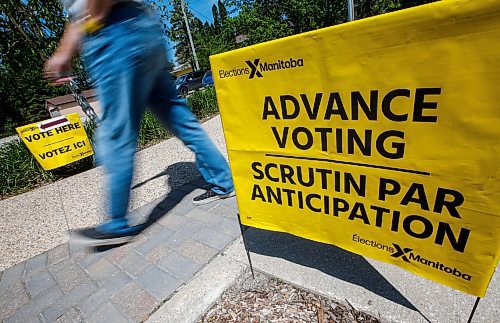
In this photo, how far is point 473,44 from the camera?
2.68 ft

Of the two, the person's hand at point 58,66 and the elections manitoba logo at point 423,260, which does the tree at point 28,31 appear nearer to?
the person's hand at point 58,66

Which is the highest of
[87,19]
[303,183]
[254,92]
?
[87,19]

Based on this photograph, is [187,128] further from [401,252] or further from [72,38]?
[401,252]

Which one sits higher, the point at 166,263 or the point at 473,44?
the point at 473,44

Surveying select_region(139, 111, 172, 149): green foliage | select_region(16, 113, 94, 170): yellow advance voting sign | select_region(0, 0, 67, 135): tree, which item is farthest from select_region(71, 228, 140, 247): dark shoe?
select_region(139, 111, 172, 149): green foliage

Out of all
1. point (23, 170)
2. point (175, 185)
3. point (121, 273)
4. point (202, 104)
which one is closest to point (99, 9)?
point (121, 273)

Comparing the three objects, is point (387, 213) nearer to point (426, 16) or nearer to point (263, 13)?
point (426, 16)

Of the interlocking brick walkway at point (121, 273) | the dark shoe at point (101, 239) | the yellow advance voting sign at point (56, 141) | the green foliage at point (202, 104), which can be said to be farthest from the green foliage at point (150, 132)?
the dark shoe at point (101, 239)

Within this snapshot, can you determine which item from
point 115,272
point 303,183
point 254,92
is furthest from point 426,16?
point 115,272

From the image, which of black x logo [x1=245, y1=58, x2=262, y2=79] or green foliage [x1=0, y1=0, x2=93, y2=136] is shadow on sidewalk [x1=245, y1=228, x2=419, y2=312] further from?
green foliage [x1=0, y1=0, x2=93, y2=136]

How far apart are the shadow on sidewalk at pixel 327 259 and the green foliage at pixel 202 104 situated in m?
6.53

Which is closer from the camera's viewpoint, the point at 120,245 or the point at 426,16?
the point at 426,16

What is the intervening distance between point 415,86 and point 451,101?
121 mm

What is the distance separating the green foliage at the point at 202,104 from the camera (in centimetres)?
816
